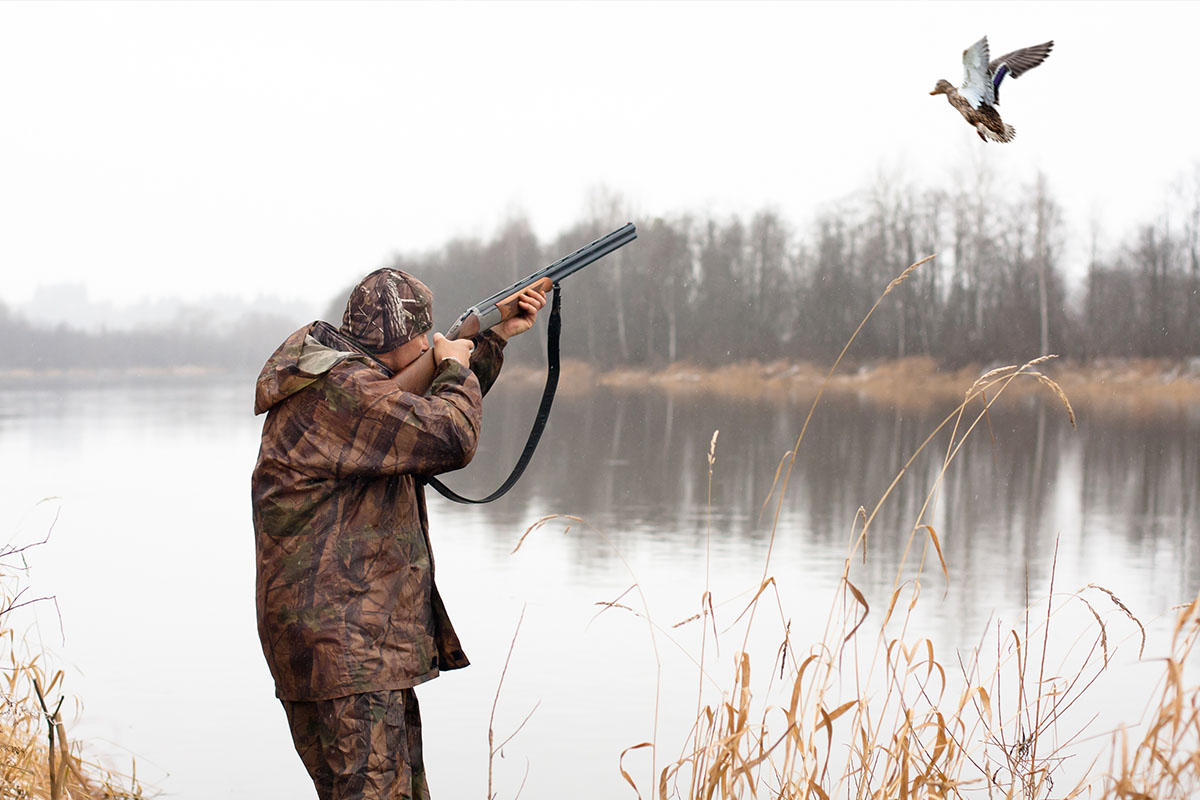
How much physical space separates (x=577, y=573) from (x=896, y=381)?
3615cm

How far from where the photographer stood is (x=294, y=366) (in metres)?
2.49

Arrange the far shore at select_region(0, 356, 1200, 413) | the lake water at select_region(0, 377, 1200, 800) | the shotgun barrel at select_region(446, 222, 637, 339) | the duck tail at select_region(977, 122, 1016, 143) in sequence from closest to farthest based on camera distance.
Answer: the duck tail at select_region(977, 122, 1016, 143) → the shotgun barrel at select_region(446, 222, 637, 339) → the lake water at select_region(0, 377, 1200, 800) → the far shore at select_region(0, 356, 1200, 413)

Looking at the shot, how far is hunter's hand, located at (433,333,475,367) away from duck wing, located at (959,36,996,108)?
1310 mm

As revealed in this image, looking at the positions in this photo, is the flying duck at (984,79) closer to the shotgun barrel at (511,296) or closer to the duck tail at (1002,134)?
the duck tail at (1002,134)

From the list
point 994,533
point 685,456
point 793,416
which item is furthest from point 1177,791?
point 793,416

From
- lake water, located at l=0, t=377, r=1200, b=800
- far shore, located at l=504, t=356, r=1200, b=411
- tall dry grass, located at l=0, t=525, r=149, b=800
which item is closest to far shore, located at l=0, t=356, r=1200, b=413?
far shore, located at l=504, t=356, r=1200, b=411

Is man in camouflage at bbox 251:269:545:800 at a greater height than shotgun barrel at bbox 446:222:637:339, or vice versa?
shotgun barrel at bbox 446:222:637:339

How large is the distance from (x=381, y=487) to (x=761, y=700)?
371 cm

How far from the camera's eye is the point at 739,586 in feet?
28.2

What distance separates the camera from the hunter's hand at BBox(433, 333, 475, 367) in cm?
275

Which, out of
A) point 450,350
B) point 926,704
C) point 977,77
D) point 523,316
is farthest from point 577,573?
point 977,77

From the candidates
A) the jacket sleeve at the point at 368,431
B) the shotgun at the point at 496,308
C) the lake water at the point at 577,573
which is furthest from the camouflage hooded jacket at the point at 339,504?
the lake water at the point at 577,573

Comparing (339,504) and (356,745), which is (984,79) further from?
(356,745)

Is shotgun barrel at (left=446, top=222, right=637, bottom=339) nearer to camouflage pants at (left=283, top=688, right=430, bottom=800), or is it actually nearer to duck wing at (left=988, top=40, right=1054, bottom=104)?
camouflage pants at (left=283, top=688, right=430, bottom=800)
